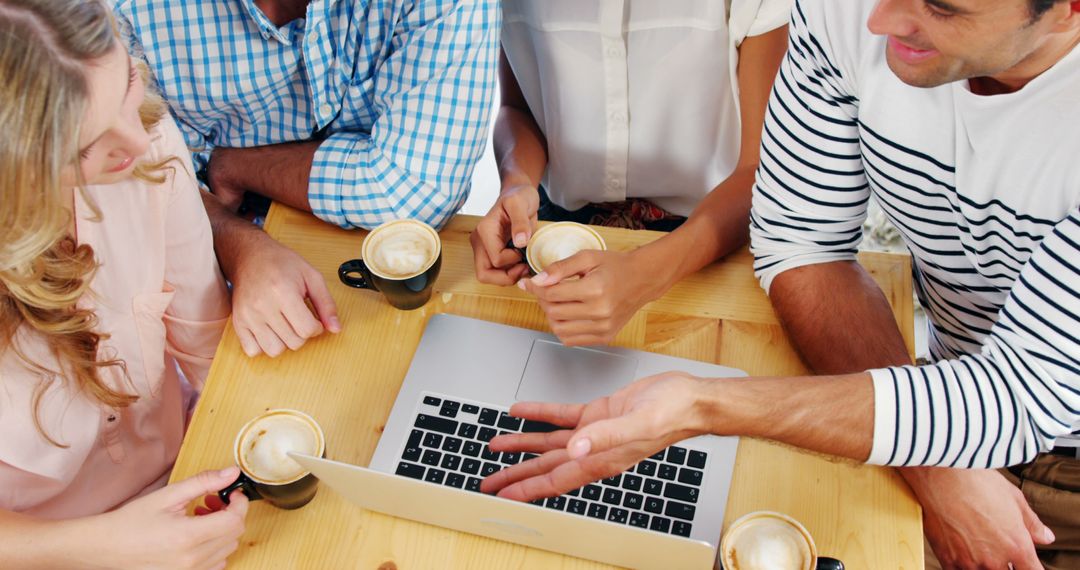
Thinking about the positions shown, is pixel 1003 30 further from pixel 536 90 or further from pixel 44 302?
pixel 44 302

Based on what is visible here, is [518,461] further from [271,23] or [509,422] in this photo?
[271,23]

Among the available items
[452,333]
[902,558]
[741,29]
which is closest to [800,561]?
[902,558]

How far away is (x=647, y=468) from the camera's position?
1075mm

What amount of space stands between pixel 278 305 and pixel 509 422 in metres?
0.35

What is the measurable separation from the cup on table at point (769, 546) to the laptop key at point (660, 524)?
9cm

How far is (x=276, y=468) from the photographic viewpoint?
1.04 metres

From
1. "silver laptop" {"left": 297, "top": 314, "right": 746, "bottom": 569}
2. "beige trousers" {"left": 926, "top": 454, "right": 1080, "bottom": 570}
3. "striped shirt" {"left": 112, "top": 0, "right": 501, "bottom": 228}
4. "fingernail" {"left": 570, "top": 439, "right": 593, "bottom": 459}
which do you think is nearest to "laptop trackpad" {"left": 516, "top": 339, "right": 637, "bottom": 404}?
"silver laptop" {"left": 297, "top": 314, "right": 746, "bottom": 569}

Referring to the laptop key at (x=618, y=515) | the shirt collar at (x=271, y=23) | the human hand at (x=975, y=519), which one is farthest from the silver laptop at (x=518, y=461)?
the shirt collar at (x=271, y=23)

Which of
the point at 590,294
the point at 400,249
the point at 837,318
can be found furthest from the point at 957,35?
the point at 400,249

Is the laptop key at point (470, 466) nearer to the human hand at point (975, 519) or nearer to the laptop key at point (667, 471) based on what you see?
the laptop key at point (667, 471)

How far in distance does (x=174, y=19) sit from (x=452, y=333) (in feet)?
2.21

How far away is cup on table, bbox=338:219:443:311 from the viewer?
1192 mm

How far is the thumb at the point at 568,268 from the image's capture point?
1.17 meters

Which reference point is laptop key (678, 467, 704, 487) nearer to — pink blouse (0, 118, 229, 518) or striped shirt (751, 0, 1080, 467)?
striped shirt (751, 0, 1080, 467)
